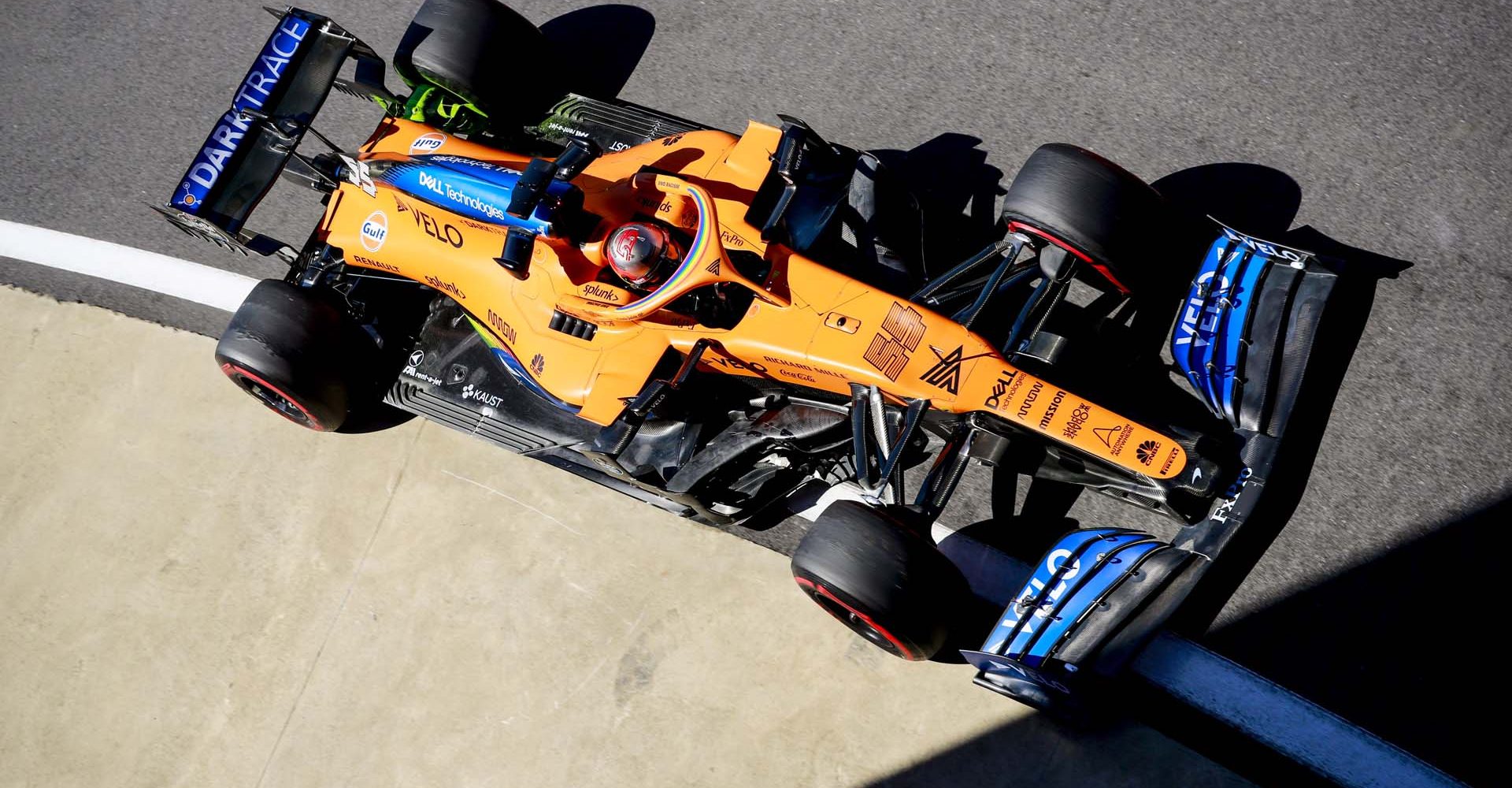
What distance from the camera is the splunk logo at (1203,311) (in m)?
4.91

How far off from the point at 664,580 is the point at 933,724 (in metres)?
1.48

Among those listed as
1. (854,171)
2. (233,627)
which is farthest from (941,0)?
(233,627)

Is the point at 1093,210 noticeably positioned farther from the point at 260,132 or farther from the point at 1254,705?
the point at 260,132

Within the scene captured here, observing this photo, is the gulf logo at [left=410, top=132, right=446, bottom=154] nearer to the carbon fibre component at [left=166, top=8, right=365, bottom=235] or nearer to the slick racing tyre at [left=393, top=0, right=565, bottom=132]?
the slick racing tyre at [left=393, top=0, right=565, bottom=132]

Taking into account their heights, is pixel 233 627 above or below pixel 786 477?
below

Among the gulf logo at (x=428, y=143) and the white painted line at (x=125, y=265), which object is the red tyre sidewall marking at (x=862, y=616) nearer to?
the gulf logo at (x=428, y=143)

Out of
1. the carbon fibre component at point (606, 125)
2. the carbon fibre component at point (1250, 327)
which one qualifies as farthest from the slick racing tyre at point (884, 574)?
the carbon fibre component at point (606, 125)

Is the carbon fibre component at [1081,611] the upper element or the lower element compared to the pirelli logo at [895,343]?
lower

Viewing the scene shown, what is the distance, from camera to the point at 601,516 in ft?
19.6

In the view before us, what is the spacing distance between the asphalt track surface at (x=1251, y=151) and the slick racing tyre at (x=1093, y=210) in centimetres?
111

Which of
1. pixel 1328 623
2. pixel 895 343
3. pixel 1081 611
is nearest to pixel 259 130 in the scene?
pixel 895 343

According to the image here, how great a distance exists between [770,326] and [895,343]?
54 cm

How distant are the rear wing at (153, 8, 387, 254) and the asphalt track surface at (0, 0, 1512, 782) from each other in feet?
5.26

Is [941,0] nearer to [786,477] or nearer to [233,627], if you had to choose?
[786,477]
